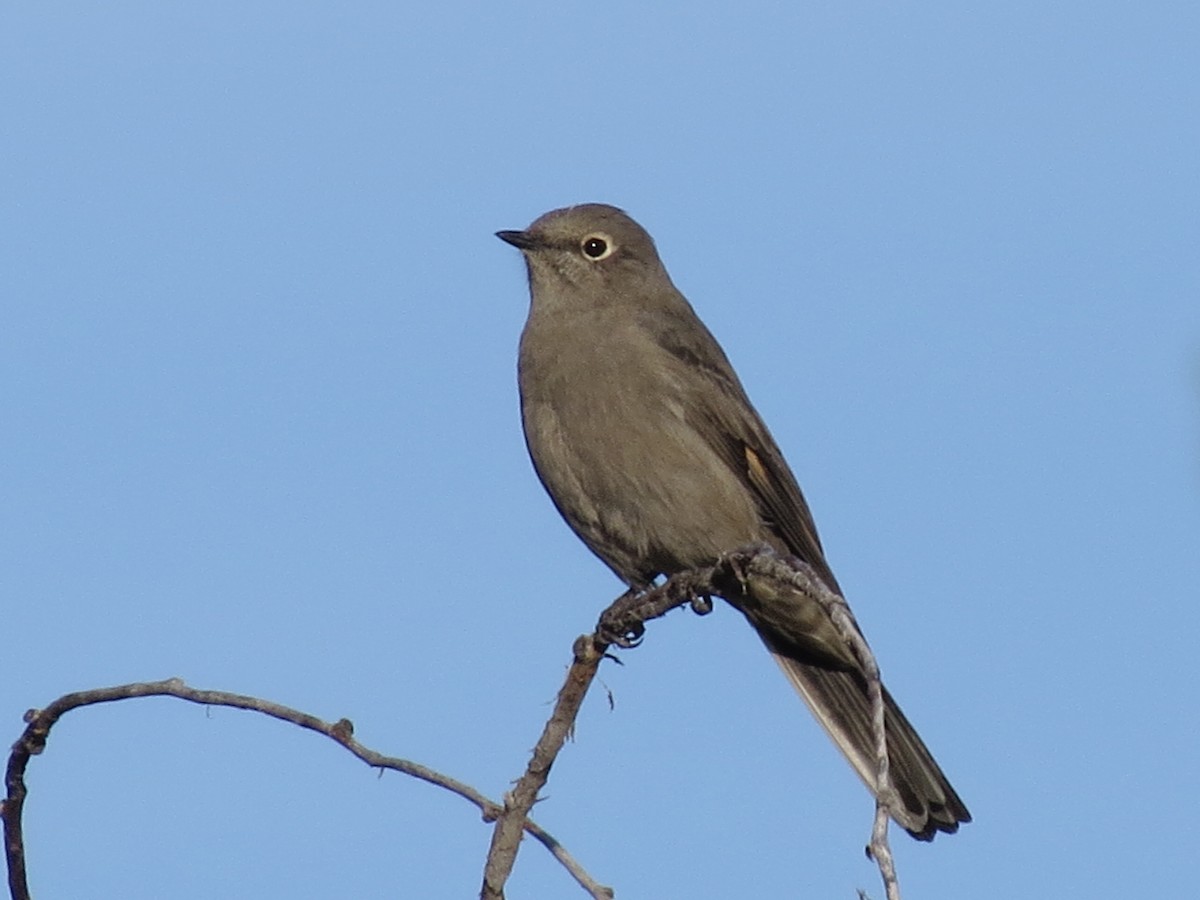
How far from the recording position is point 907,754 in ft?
30.9

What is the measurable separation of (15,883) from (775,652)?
245 inches

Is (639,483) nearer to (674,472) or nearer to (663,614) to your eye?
(674,472)

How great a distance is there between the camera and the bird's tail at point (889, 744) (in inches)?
361

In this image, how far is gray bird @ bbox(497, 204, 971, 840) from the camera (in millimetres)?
9344

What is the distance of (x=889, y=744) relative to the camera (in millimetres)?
9258

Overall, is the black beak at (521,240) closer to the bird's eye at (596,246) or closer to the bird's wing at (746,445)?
the bird's eye at (596,246)

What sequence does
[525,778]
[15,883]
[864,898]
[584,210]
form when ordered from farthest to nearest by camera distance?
[584,210] < [525,778] < [15,883] < [864,898]

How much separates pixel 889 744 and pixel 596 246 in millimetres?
3524

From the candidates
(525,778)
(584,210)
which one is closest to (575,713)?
(525,778)

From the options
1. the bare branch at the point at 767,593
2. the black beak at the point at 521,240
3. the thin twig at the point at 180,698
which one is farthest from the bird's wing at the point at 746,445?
the thin twig at the point at 180,698

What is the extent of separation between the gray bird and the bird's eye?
0.29m

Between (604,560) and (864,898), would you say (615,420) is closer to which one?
(604,560)

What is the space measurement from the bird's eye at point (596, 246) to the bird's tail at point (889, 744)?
8.42 ft

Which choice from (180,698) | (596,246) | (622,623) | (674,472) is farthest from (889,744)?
(180,698)
